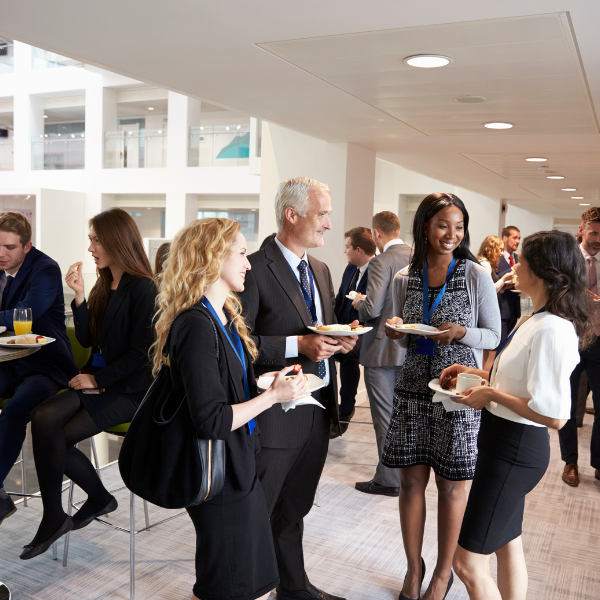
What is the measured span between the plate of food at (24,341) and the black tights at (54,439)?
26cm

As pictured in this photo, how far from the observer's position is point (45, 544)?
8.60 feet

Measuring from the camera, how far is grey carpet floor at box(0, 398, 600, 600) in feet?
8.62

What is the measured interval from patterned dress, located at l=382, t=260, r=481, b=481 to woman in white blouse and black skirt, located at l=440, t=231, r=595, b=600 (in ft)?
1.30

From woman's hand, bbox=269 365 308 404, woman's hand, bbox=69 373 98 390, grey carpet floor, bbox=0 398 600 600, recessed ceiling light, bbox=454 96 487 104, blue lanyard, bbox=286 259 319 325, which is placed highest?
recessed ceiling light, bbox=454 96 487 104

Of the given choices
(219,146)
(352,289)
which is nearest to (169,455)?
(352,289)

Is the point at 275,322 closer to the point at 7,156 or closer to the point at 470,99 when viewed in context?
the point at 470,99

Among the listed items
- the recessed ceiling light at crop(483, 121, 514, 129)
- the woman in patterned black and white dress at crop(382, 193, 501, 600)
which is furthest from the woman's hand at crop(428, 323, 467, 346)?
the recessed ceiling light at crop(483, 121, 514, 129)

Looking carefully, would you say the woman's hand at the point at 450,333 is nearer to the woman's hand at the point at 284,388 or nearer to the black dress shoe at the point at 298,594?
the woman's hand at the point at 284,388

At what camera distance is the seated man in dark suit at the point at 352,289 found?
4574 mm

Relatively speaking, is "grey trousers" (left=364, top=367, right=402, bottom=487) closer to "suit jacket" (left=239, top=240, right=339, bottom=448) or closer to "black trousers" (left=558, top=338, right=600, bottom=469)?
"black trousers" (left=558, top=338, right=600, bottom=469)

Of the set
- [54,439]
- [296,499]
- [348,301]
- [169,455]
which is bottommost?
[296,499]

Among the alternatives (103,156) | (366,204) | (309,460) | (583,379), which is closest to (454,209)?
(309,460)

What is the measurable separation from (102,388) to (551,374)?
187cm

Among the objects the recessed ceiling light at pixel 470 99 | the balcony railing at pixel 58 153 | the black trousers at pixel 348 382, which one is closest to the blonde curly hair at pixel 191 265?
the recessed ceiling light at pixel 470 99
